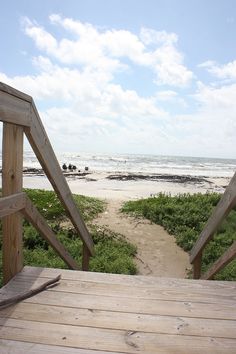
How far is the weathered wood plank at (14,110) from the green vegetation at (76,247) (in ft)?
12.2

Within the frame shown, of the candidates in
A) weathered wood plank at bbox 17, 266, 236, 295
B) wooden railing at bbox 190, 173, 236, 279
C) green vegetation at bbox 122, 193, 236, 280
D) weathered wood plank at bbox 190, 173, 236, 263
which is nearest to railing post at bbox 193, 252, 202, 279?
wooden railing at bbox 190, 173, 236, 279

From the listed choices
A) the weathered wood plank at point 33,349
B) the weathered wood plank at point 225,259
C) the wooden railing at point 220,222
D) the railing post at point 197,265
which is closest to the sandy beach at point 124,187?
the railing post at point 197,265

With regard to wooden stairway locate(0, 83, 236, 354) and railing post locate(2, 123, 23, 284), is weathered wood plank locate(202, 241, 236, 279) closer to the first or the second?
wooden stairway locate(0, 83, 236, 354)

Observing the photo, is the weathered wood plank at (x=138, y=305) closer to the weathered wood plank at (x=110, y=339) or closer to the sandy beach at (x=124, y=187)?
the weathered wood plank at (x=110, y=339)

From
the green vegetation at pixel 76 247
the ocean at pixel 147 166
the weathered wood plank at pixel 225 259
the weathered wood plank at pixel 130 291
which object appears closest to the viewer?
the weathered wood plank at pixel 130 291

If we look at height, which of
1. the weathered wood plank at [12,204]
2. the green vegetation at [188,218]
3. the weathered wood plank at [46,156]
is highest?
the weathered wood plank at [46,156]

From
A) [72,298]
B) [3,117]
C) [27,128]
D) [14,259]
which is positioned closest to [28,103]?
[27,128]

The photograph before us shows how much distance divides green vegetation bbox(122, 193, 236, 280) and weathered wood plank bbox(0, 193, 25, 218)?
4.44 meters

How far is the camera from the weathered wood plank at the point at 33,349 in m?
1.71

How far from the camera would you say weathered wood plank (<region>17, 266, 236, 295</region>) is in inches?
104

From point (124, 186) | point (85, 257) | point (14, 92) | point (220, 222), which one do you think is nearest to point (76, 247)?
point (85, 257)

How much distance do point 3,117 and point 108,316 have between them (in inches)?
53.9

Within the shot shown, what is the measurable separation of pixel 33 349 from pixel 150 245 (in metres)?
6.04

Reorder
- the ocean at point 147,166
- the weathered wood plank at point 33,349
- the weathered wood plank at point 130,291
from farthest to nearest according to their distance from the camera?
the ocean at point 147,166
the weathered wood plank at point 130,291
the weathered wood plank at point 33,349
